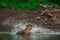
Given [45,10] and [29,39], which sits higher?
[45,10]

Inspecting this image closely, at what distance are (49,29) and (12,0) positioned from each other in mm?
6662

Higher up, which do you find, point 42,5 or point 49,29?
point 42,5

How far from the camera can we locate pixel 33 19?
27.8 metres

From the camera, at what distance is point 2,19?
1094 inches

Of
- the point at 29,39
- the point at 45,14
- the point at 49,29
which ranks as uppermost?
the point at 45,14

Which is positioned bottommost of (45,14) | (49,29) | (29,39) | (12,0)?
(29,39)

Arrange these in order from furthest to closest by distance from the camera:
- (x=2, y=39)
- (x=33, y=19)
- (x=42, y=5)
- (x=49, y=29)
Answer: (x=42, y=5)
(x=33, y=19)
(x=49, y=29)
(x=2, y=39)

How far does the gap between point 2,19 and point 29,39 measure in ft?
31.8

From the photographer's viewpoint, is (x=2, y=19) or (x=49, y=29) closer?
(x=49, y=29)

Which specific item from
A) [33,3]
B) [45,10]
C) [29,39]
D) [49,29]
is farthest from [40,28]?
[29,39]

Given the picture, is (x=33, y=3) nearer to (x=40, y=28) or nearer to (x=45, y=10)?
(x=45, y=10)

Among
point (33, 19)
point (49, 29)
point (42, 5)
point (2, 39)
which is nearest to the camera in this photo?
point (2, 39)

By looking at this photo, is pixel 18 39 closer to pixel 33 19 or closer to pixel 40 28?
pixel 40 28

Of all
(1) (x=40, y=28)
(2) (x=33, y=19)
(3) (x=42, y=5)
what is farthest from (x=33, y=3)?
(1) (x=40, y=28)
